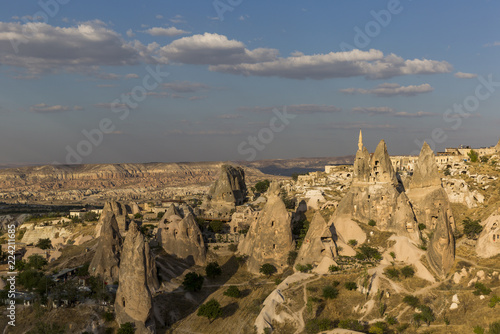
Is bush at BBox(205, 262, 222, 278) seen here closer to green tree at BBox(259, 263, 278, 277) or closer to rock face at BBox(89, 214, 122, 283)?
green tree at BBox(259, 263, 278, 277)

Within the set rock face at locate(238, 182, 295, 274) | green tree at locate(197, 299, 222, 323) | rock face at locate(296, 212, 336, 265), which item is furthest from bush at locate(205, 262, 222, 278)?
rock face at locate(296, 212, 336, 265)

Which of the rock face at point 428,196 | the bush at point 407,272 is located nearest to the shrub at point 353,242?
the rock face at point 428,196

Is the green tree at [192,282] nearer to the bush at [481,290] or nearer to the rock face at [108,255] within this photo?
the rock face at [108,255]

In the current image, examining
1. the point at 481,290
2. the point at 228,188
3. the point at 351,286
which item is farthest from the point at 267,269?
the point at 228,188

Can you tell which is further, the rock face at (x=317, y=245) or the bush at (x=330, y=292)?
the rock face at (x=317, y=245)

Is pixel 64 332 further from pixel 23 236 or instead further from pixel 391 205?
pixel 23 236

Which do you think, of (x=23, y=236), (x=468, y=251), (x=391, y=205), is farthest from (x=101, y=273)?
(x=23, y=236)
